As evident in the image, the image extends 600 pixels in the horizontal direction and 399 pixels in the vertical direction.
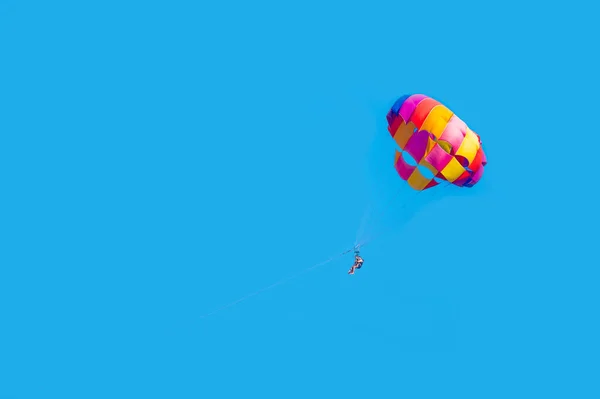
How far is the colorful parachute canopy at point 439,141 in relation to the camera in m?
23.2

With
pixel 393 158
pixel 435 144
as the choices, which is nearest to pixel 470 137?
pixel 435 144

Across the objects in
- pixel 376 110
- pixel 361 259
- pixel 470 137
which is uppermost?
pixel 376 110

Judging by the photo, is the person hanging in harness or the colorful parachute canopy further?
the person hanging in harness

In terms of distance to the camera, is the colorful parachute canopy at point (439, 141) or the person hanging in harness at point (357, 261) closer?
the colorful parachute canopy at point (439, 141)

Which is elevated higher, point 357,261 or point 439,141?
point 439,141

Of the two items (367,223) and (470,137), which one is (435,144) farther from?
(367,223)

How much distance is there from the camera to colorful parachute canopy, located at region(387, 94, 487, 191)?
2323cm

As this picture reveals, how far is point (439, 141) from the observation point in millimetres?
23234

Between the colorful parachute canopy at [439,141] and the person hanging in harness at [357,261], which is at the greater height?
the colorful parachute canopy at [439,141]

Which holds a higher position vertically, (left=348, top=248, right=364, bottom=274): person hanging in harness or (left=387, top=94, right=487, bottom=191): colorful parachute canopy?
(left=387, top=94, right=487, bottom=191): colorful parachute canopy

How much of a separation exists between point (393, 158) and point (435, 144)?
2.23 meters

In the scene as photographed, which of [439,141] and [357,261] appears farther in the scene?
[357,261]

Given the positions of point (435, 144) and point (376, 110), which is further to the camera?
point (376, 110)

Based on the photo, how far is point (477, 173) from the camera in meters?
23.9
